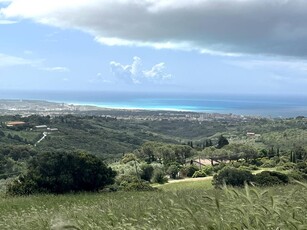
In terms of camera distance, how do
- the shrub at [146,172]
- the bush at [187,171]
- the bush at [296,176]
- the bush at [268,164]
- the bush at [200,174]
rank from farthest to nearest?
the bush at [187,171]
the bush at [268,164]
the bush at [200,174]
the shrub at [146,172]
the bush at [296,176]

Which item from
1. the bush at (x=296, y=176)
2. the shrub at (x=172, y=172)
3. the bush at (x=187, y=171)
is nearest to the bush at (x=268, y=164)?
the bush at (x=187, y=171)

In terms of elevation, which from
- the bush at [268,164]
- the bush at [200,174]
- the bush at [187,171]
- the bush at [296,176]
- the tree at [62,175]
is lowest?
the bush at [187,171]

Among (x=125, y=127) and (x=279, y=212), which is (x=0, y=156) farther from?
(x=125, y=127)

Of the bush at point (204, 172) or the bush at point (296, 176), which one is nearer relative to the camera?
the bush at point (296, 176)

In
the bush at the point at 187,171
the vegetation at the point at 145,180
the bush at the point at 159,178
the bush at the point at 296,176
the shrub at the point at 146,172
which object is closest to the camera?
the vegetation at the point at 145,180

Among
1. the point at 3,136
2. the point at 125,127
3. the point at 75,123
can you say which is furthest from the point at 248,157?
the point at 125,127

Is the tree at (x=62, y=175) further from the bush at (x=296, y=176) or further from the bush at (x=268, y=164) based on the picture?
the bush at (x=268, y=164)

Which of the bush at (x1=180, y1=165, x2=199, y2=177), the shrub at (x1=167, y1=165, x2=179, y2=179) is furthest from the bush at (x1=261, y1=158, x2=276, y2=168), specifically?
the shrub at (x1=167, y1=165, x2=179, y2=179)

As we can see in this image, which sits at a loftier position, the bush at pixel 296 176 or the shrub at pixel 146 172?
the bush at pixel 296 176

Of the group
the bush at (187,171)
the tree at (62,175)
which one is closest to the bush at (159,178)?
the bush at (187,171)

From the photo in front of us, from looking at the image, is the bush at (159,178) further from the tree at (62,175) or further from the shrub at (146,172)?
the tree at (62,175)
